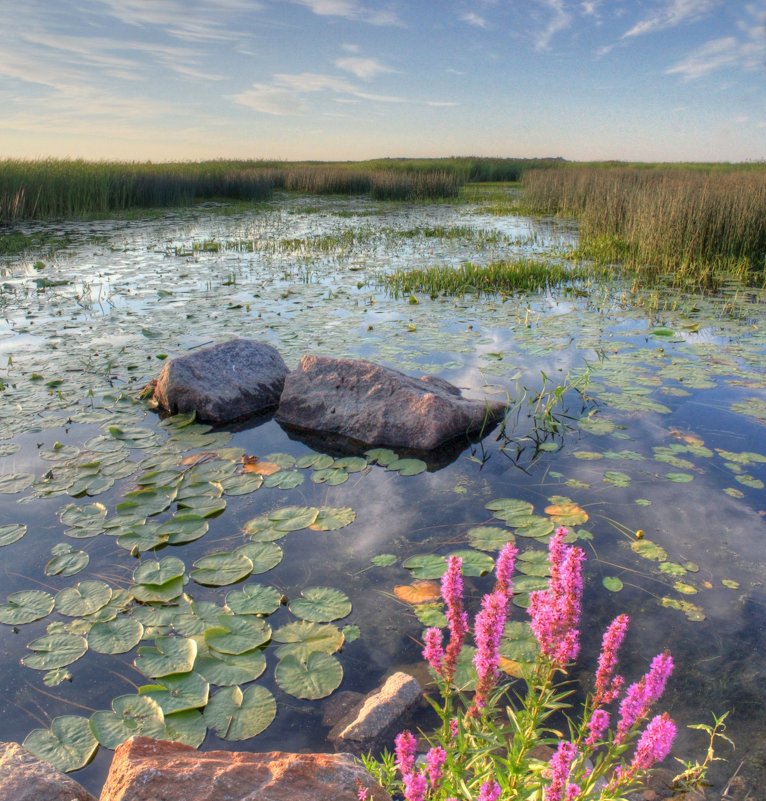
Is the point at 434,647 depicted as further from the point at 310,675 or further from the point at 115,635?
the point at 115,635

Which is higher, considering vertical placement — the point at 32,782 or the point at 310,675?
the point at 32,782

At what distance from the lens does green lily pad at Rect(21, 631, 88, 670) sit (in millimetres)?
2438

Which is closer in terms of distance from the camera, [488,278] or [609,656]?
[609,656]

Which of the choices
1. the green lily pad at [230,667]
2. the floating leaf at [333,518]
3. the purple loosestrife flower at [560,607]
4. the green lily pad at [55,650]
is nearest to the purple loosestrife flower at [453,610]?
the purple loosestrife flower at [560,607]


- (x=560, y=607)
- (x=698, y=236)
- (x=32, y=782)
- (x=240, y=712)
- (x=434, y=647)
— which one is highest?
(x=698, y=236)

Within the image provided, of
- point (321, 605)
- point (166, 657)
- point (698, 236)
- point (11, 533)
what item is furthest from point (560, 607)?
point (698, 236)

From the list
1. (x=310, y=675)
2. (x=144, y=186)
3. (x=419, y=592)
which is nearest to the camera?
(x=310, y=675)

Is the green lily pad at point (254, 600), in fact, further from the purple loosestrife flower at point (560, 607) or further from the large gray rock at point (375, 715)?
the purple loosestrife flower at point (560, 607)

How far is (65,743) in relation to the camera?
82.5 inches

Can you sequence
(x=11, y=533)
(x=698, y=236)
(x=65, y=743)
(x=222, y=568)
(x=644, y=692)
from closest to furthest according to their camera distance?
(x=644, y=692), (x=65, y=743), (x=222, y=568), (x=11, y=533), (x=698, y=236)

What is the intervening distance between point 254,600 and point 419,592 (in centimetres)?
73

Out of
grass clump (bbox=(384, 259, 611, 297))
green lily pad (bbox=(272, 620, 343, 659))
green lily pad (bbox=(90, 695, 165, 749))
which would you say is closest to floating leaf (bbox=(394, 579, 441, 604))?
green lily pad (bbox=(272, 620, 343, 659))

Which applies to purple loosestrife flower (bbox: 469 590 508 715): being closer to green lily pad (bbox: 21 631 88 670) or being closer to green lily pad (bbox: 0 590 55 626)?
green lily pad (bbox: 21 631 88 670)

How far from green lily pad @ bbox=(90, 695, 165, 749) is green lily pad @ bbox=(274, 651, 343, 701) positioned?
437 mm
